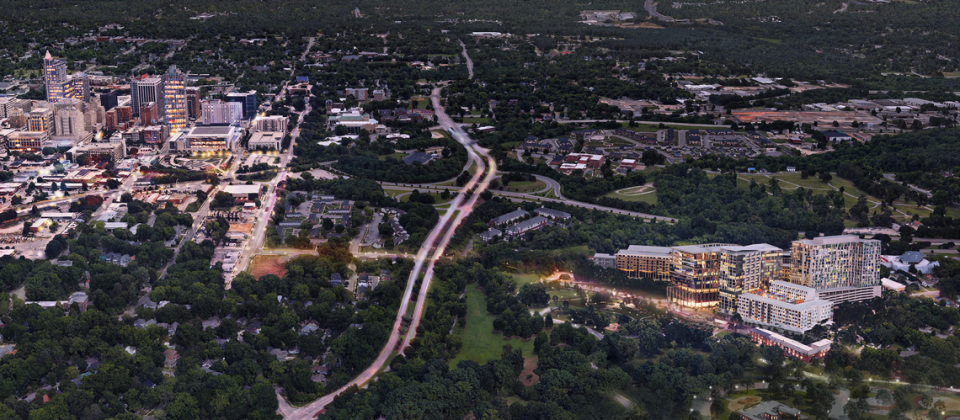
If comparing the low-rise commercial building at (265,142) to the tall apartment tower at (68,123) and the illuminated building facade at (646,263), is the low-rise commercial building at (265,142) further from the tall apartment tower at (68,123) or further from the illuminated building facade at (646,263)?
the illuminated building facade at (646,263)

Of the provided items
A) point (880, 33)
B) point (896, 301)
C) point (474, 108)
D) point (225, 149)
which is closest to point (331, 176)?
point (225, 149)

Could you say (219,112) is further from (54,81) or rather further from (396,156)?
(396,156)

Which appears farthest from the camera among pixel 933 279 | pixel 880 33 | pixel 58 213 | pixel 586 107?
pixel 880 33

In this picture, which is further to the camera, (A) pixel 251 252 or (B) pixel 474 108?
(B) pixel 474 108

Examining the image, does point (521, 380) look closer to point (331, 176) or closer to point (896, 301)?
point (896, 301)

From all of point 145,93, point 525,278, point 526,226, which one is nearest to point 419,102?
point 145,93

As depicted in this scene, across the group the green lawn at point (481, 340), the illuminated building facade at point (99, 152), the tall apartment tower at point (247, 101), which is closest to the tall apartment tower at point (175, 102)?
the tall apartment tower at point (247, 101)
